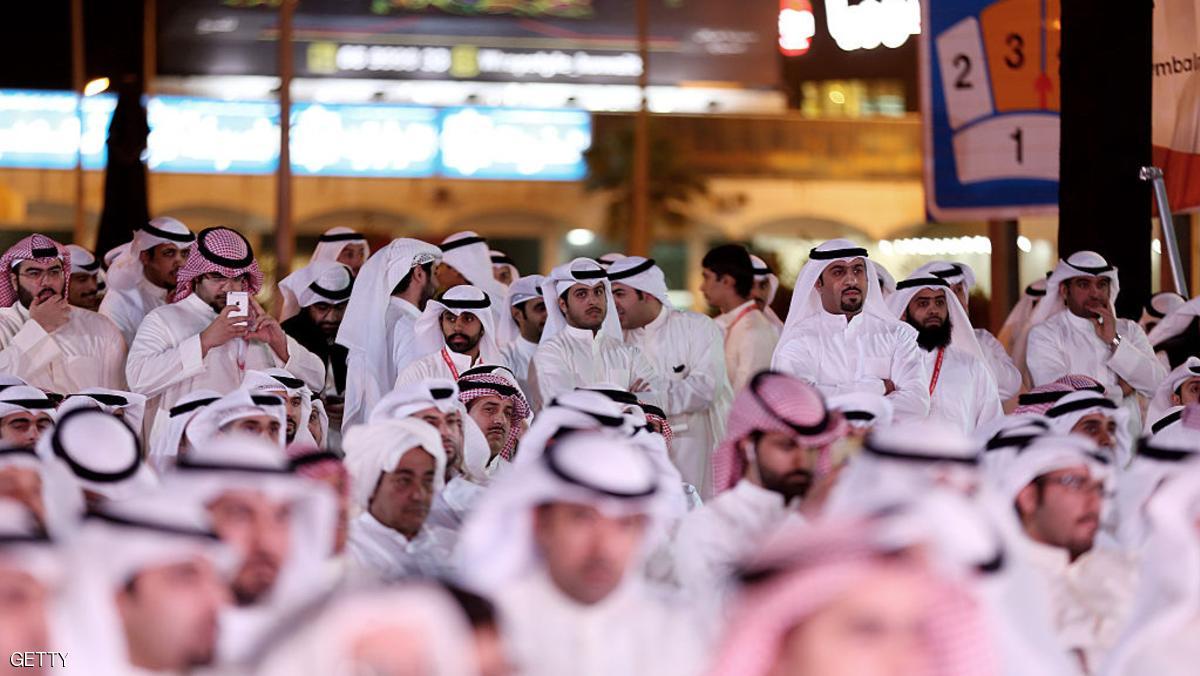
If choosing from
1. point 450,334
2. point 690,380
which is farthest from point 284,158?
point 450,334

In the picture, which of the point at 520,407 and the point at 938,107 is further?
the point at 938,107

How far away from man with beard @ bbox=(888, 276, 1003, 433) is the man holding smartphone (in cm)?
240

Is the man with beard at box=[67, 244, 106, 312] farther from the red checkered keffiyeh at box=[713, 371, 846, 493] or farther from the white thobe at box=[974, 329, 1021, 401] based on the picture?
the red checkered keffiyeh at box=[713, 371, 846, 493]

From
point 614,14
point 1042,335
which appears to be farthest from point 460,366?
point 614,14

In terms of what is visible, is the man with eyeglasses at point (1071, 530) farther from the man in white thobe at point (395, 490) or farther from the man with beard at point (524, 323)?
the man with beard at point (524, 323)

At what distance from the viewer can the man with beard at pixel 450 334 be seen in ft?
25.6

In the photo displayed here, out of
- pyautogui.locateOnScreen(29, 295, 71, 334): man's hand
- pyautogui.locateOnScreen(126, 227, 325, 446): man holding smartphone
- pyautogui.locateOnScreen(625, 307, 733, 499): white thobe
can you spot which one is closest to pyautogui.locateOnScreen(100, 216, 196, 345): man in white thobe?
pyautogui.locateOnScreen(29, 295, 71, 334): man's hand

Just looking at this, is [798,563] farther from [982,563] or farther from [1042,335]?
[1042,335]

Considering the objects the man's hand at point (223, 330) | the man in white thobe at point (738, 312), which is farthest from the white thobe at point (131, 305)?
the man in white thobe at point (738, 312)

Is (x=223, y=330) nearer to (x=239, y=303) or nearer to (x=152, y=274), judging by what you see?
(x=239, y=303)

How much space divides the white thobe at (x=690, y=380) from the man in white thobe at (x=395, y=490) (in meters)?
3.36

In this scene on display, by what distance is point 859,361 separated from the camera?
7.71 meters

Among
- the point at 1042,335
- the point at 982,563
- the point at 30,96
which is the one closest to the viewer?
the point at 982,563

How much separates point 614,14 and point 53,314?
889 inches
